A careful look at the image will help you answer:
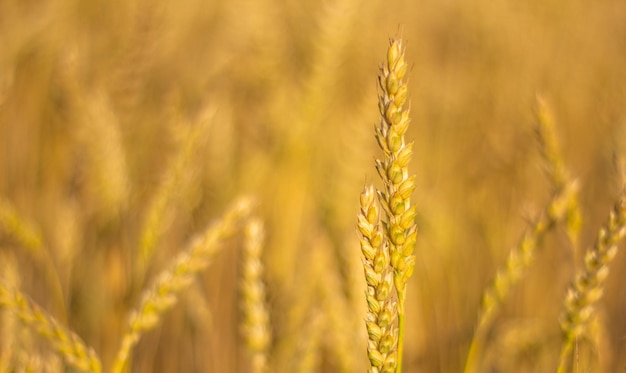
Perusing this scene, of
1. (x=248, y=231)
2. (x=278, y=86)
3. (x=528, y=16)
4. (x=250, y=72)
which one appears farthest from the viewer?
(x=528, y=16)

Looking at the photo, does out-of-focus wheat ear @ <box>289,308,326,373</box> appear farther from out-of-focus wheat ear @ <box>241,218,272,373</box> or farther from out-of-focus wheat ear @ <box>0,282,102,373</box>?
out-of-focus wheat ear @ <box>0,282,102,373</box>

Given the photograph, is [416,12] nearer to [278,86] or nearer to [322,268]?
[278,86]

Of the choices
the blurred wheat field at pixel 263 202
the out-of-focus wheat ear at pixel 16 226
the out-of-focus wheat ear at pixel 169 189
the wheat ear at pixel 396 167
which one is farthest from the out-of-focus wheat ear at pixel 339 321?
the out-of-focus wheat ear at pixel 16 226

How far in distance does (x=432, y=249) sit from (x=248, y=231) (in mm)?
966

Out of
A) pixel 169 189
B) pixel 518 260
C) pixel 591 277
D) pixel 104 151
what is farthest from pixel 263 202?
pixel 591 277

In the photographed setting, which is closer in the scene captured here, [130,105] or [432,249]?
[130,105]

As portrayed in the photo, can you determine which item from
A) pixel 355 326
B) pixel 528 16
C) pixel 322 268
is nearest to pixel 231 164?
pixel 322 268

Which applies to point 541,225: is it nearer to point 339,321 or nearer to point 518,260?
point 518,260

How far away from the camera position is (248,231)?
2.54ft

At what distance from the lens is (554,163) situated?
0.84m

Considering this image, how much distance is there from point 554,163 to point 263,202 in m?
0.97

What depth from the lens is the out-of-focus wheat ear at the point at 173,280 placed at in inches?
26.8

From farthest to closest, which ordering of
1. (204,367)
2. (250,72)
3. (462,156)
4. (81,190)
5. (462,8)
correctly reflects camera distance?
(462,8) < (462,156) < (250,72) < (81,190) < (204,367)

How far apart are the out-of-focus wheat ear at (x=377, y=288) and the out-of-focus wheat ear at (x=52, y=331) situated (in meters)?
0.31
